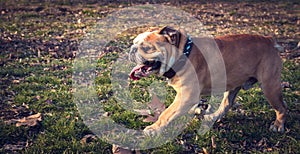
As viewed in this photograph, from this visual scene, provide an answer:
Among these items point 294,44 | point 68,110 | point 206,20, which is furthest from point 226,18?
point 68,110

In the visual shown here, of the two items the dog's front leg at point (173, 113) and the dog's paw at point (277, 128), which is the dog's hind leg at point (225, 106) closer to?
the dog's paw at point (277, 128)

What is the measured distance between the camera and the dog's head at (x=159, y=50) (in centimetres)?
418

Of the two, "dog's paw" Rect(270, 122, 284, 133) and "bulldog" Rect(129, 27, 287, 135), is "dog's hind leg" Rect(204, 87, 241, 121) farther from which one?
"dog's paw" Rect(270, 122, 284, 133)

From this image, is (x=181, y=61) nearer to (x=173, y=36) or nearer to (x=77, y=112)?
(x=173, y=36)

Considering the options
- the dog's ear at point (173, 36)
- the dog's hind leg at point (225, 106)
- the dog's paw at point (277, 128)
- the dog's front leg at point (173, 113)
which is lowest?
the dog's paw at point (277, 128)

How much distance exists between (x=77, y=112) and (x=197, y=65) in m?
1.70

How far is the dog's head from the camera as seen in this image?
418 centimetres

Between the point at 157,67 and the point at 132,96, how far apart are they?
150 centimetres

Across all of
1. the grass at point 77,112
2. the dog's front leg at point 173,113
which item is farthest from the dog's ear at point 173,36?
the grass at point 77,112

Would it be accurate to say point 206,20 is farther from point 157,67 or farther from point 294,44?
point 157,67

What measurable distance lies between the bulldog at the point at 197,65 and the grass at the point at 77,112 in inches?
11.3

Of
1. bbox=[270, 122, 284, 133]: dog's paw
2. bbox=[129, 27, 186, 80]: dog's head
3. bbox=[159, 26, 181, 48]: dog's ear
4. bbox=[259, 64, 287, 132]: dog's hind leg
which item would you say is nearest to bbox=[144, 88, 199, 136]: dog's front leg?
bbox=[129, 27, 186, 80]: dog's head

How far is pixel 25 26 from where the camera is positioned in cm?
1036

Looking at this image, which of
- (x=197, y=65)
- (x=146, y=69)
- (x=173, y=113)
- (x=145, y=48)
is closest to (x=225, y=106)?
(x=197, y=65)
